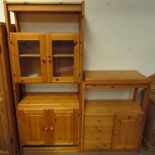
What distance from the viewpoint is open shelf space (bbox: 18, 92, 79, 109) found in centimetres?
197

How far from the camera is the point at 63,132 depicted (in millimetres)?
2066

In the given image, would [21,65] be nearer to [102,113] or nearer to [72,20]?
[72,20]

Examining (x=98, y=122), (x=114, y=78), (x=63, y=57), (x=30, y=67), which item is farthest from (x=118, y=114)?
(x=30, y=67)

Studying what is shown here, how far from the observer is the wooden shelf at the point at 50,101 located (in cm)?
197

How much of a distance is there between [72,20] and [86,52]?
1.49 ft

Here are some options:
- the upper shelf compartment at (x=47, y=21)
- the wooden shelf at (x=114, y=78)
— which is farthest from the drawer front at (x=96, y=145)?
the upper shelf compartment at (x=47, y=21)

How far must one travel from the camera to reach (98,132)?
6.77 ft

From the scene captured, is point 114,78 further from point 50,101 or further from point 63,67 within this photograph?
point 50,101

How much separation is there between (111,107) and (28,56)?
49.0 inches

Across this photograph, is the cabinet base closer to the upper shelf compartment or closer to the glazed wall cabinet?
the glazed wall cabinet

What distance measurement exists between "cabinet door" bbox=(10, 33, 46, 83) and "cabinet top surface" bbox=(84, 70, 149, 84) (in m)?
0.57

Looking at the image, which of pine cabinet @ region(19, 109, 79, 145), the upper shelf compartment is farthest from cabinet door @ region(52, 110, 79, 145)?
the upper shelf compartment

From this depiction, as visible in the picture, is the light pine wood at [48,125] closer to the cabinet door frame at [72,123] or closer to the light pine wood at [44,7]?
the cabinet door frame at [72,123]

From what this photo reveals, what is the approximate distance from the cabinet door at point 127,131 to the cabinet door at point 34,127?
0.90 metres
